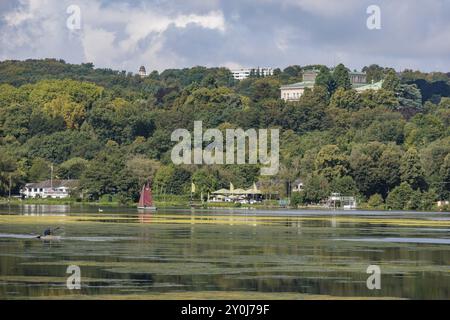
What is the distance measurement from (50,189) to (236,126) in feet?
82.0

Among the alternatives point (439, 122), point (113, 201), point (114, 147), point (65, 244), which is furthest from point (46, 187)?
point (65, 244)

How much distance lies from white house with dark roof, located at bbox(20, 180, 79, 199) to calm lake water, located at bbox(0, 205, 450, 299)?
3062 inches

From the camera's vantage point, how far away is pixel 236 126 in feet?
487

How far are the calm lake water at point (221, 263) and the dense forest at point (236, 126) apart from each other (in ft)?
196

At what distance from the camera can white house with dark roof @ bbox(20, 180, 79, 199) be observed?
13162 centimetres

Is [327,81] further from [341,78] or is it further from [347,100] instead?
[347,100]

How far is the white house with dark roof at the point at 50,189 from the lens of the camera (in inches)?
5182

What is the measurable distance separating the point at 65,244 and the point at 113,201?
242ft

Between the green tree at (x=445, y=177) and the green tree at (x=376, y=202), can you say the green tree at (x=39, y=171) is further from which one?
the green tree at (x=445, y=177)

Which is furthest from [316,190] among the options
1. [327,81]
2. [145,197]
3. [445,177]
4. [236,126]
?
[327,81]

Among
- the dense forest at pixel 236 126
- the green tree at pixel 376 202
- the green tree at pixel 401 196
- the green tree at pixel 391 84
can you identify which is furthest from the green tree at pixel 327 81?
the green tree at pixel 401 196

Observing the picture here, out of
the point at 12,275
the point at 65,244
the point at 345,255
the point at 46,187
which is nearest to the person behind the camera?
the point at 12,275
